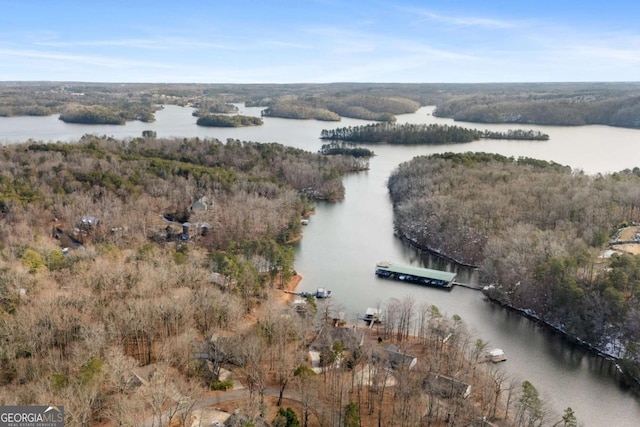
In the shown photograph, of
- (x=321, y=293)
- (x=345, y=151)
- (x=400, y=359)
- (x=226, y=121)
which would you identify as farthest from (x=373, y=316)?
(x=226, y=121)

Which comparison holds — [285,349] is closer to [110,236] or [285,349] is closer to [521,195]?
[110,236]

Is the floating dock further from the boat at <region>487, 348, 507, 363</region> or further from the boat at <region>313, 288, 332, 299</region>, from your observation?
the boat at <region>487, 348, 507, 363</region>

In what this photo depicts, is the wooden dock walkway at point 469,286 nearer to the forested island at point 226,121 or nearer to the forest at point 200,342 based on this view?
the forest at point 200,342

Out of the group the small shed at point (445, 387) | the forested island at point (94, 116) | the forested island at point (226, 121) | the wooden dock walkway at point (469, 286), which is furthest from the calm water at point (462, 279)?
the forested island at point (226, 121)

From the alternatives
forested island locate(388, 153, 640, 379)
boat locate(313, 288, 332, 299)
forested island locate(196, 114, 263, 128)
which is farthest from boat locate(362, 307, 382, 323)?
forested island locate(196, 114, 263, 128)

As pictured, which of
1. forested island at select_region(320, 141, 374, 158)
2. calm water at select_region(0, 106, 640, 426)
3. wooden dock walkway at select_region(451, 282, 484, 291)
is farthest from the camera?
forested island at select_region(320, 141, 374, 158)

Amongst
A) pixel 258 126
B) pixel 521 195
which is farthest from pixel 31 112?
pixel 521 195
